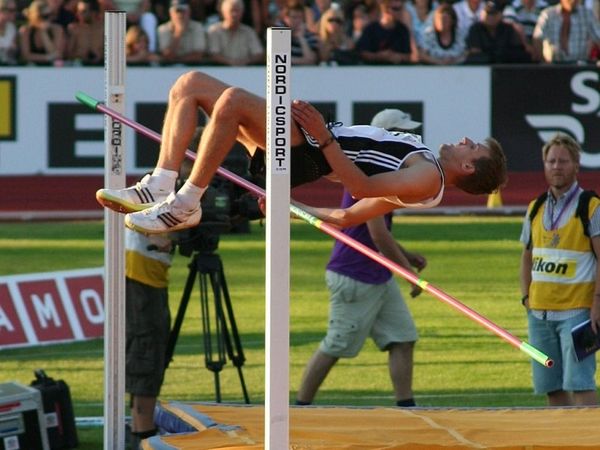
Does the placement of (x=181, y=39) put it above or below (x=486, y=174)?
above

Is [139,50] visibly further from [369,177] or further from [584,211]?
[369,177]

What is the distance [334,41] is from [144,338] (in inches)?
412

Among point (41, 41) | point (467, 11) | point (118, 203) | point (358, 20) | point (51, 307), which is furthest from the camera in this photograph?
point (358, 20)

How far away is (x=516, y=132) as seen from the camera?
17.9 m

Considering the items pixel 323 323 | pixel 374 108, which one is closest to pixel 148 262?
pixel 323 323

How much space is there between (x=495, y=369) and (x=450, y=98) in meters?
7.58

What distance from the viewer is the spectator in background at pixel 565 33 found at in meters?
18.3

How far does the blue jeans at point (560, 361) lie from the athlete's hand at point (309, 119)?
2428 millimetres

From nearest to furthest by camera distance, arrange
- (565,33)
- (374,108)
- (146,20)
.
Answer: (374,108) → (565,33) → (146,20)

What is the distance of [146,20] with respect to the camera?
61.3 feet

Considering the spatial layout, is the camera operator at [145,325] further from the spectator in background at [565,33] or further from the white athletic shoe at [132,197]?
the spectator in background at [565,33]

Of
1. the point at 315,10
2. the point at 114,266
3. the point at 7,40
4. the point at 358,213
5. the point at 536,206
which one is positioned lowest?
the point at 114,266

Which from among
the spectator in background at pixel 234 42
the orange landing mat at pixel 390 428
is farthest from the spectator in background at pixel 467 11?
the orange landing mat at pixel 390 428

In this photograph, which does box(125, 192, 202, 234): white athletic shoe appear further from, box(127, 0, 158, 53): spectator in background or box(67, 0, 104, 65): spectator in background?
box(127, 0, 158, 53): spectator in background
